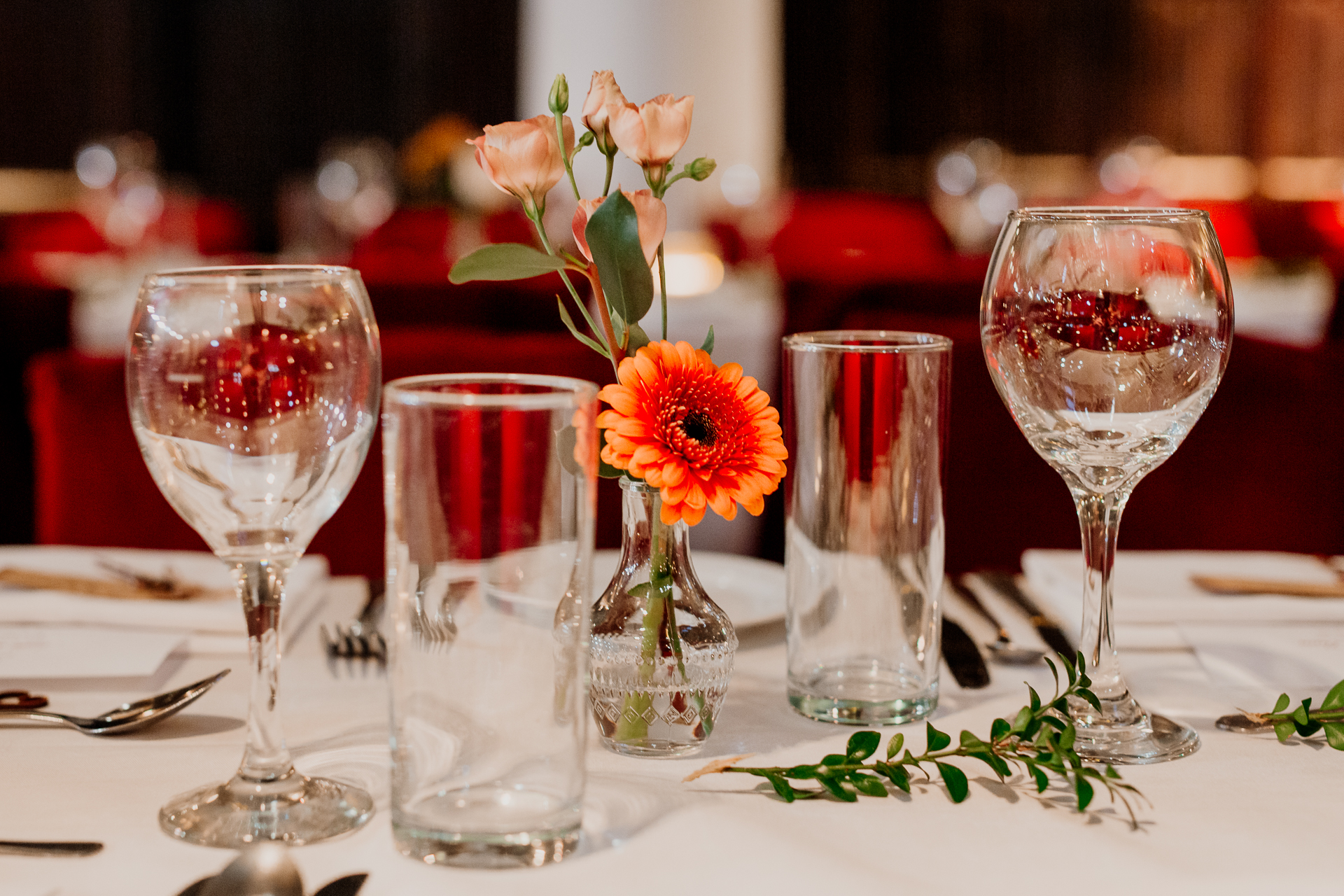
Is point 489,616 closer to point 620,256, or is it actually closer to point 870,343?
point 620,256

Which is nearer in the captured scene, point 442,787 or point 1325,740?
point 442,787

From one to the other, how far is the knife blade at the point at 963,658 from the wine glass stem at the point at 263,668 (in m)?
0.41

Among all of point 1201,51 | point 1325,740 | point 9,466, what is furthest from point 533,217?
point 1201,51

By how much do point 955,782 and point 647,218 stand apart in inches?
12.0

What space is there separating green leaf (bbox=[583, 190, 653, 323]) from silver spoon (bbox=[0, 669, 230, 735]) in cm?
32

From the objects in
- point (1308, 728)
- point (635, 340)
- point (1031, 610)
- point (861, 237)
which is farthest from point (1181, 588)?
point (861, 237)

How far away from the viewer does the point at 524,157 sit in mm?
640

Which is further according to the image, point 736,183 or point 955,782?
point 736,183

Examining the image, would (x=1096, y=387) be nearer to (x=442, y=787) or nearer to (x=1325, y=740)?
(x=1325, y=740)

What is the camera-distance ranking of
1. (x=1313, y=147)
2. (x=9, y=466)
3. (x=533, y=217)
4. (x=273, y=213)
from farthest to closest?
(x=273, y=213) < (x=1313, y=147) < (x=9, y=466) < (x=533, y=217)

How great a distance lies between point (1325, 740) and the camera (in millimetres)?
697

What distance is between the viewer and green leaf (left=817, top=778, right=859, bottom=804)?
0.59m

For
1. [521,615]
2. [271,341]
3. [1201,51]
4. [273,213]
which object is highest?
[1201,51]

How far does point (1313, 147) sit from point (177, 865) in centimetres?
735
